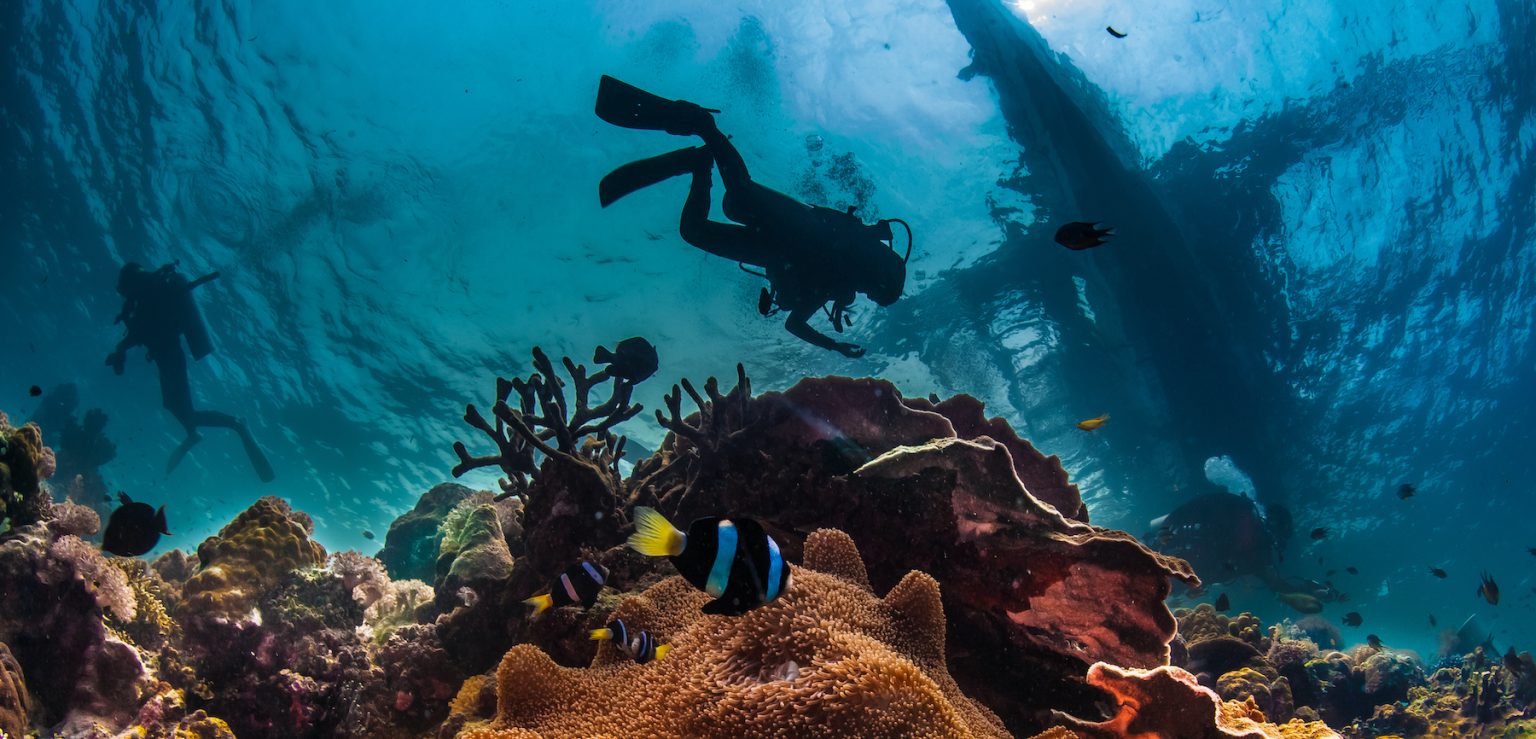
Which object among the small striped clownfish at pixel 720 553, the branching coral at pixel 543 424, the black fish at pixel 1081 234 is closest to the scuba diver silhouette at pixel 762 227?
the branching coral at pixel 543 424

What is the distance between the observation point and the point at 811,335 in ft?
25.9

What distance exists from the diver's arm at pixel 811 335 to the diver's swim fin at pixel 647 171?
7.63 feet

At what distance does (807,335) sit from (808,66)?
833cm

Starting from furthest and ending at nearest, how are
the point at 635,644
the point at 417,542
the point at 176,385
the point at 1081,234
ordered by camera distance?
the point at 176,385 → the point at 417,542 → the point at 1081,234 → the point at 635,644

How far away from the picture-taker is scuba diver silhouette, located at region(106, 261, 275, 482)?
57.4ft

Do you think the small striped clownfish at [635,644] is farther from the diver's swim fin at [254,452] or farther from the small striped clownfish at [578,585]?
the diver's swim fin at [254,452]

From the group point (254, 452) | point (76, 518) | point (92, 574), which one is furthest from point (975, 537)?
point (254, 452)

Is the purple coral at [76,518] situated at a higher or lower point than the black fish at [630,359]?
lower

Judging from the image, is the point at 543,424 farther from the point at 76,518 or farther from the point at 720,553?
the point at 76,518

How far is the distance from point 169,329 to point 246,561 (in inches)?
776

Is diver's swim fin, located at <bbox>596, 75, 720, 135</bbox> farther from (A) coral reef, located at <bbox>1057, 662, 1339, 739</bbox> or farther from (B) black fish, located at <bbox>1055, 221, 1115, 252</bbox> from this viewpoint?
(A) coral reef, located at <bbox>1057, 662, 1339, 739</bbox>

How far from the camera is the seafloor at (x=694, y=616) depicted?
230 cm

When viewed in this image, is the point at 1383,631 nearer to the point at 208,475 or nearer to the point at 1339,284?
the point at 1339,284

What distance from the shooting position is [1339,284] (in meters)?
17.1
